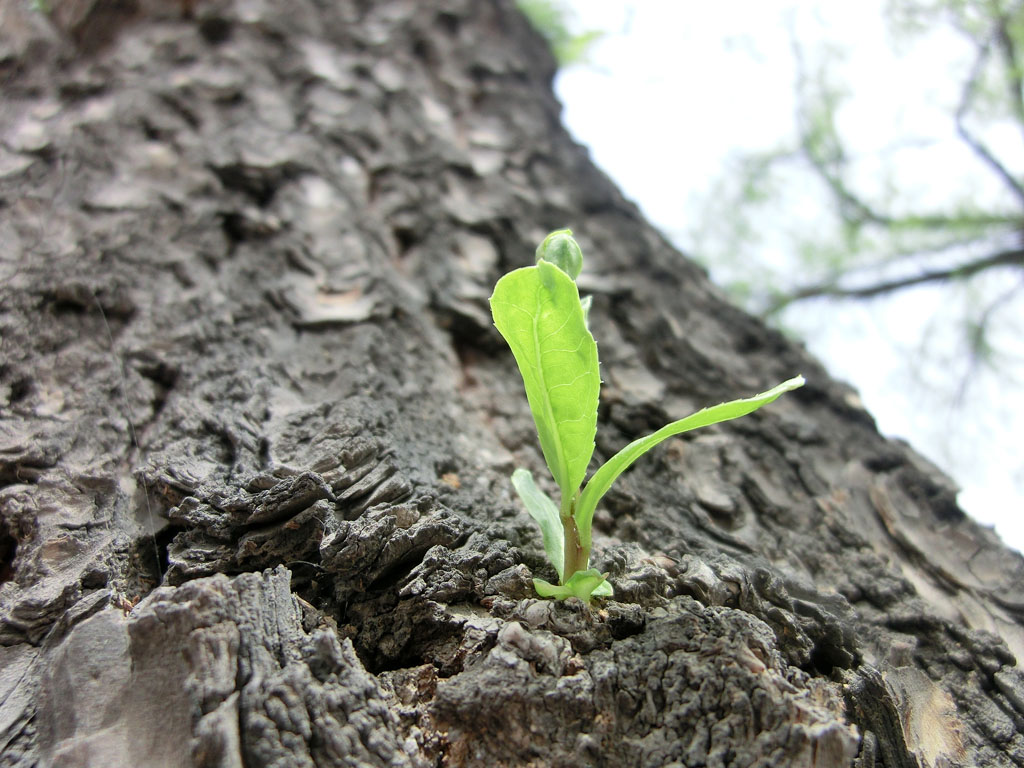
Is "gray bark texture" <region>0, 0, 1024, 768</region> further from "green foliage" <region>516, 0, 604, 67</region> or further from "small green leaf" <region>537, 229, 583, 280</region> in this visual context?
"green foliage" <region>516, 0, 604, 67</region>

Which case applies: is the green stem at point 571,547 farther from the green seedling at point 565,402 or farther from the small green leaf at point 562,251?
the small green leaf at point 562,251

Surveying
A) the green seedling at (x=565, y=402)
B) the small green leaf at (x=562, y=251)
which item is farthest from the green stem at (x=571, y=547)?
Answer: the small green leaf at (x=562, y=251)

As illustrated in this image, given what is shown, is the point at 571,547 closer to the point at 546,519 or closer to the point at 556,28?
the point at 546,519

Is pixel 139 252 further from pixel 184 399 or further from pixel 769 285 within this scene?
pixel 769 285

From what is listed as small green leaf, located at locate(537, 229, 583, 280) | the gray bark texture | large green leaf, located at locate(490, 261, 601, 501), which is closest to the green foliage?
the gray bark texture

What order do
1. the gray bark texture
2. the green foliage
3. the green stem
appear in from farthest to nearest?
1. the green foliage
2. the green stem
3. the gray bark texture

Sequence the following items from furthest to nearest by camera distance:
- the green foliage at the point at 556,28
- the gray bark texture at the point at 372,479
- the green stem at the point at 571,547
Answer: the green foliage at the point at 556,28, the green stem at the point at 571,547, the gray bark texture at the point at 372,479

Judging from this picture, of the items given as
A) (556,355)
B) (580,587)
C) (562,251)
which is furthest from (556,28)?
(580,587)
